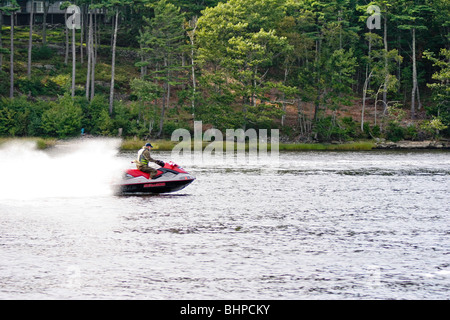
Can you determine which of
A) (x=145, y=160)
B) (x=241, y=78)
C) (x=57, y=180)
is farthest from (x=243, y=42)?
(x=145, y=160)

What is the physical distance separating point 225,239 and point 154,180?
11.4 metres

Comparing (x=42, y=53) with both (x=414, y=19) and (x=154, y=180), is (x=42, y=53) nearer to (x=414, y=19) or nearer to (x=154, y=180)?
(x=414, y=19)

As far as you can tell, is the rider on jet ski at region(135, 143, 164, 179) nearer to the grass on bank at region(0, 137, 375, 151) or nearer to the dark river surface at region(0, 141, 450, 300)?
the dark river surface at region(0, 141, 450, 300)

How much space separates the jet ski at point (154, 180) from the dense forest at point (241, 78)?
149ft

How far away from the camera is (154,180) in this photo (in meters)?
33.3

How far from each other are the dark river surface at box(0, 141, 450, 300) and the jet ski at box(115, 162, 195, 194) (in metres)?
0.64

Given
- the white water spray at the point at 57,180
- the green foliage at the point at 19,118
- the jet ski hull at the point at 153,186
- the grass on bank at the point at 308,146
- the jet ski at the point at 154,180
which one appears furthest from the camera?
the grass on bank at the point at 308,146

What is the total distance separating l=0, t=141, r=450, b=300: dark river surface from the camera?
16672mm

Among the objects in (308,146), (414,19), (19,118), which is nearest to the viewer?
(19,118)

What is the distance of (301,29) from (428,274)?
76894mm

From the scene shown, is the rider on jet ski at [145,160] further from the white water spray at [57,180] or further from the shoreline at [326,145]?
the shoreline at [326,145]

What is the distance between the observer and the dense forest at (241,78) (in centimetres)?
8044

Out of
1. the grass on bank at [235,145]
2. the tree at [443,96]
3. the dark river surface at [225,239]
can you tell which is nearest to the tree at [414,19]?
the tree at [443,96]
